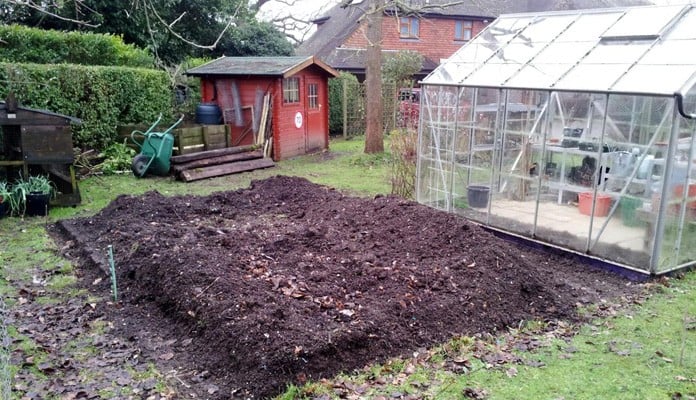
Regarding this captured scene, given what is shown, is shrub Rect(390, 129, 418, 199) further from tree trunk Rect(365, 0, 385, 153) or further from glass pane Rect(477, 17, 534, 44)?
tree trunk Rect(365, 0, 385, 153)

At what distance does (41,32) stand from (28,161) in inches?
255

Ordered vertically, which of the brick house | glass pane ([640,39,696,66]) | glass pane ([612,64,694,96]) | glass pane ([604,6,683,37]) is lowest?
glass pane ([612,64,694,96])

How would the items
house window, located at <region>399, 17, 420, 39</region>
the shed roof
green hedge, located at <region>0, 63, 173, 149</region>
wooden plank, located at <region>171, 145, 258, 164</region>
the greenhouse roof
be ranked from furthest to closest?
1. house window, located at <region>399, 17, 420, 39</region>
2. the shed roof
3. wooden plank, located at <region>171, 145, 258, 164</region>
4. green hedge, located at <region>0, 63, 173, 149</region>
5. the greenhouse roof

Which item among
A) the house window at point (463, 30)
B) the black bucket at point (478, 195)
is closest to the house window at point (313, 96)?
the black bucket at point (478, 195)

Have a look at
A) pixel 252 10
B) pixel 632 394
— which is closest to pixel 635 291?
pixel 632 394

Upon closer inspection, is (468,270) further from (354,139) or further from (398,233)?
(354,139)

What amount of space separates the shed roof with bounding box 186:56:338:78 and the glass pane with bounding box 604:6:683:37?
27.1 ft

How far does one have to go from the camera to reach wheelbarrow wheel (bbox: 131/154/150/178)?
12.0 metres

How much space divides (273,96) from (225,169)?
266 centimetres

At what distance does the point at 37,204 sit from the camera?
8789 mm

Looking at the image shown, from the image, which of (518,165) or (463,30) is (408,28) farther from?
(518,165)

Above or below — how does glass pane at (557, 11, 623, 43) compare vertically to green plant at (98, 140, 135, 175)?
above

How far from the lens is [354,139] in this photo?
1945cm

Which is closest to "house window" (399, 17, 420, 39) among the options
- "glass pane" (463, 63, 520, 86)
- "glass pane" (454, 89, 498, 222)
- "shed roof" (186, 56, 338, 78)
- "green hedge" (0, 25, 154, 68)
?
"shed roof" (186, 56, 338, 78)
